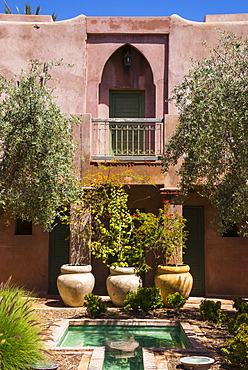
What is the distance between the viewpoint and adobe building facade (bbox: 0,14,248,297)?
484 inches

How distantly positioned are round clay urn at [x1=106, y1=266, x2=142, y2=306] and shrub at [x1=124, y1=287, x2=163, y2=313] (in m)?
0.34

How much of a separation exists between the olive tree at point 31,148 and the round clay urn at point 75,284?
231 centimetres

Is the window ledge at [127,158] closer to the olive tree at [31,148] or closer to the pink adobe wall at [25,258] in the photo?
the olive tree at [31,148]

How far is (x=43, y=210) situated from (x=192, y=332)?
346cm

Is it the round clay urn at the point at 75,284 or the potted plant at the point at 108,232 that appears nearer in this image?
the round clay urn at the point at 75,284

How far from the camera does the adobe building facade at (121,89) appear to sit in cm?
1230

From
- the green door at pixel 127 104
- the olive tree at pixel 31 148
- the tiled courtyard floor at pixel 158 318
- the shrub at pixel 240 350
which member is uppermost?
the green door at pixel 127 104

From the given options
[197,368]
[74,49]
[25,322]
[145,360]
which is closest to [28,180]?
[25,322]

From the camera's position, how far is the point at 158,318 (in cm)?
902

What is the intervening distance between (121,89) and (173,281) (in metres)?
6.17

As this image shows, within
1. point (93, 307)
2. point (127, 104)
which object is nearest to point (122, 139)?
point (127, 104)

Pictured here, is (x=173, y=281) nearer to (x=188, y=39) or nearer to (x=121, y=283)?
(x=121, y=283)

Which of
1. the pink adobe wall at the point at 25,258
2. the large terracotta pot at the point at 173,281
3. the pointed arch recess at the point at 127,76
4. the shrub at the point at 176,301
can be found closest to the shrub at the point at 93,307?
the shrub at the point at 176,301

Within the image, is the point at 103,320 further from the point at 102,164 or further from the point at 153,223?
the point at 102,164
